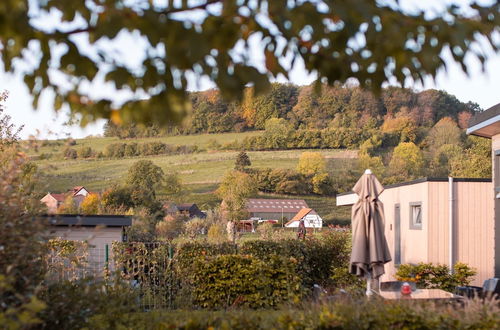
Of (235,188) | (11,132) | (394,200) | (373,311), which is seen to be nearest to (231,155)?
(235,188)

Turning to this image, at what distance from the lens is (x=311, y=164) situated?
66.9 meters

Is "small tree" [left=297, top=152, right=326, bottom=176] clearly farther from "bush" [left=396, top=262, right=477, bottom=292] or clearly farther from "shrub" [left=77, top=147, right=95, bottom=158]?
"bush" [left=396, top=262, right=477, bottom=292]

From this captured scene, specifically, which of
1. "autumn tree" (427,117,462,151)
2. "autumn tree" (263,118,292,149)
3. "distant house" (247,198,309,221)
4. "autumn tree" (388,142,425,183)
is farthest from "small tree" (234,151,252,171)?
"autumn tree" (427,117,462,151)

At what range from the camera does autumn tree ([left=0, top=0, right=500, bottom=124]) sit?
2.76 meters

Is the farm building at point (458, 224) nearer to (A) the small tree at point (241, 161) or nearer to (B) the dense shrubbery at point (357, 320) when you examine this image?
(B) the dense shrubbery at point (357, 320)

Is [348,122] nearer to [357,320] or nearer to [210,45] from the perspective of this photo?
[357,320]

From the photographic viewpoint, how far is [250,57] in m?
3.06

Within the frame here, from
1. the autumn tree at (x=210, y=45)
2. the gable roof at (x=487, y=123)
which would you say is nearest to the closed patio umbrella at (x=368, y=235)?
the gable roof at (x=487, y=123)

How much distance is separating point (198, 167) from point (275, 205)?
33.7 feet

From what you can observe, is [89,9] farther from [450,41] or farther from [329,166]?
[329,166]

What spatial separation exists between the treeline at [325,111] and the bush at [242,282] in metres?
59.1

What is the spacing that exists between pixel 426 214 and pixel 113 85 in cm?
1257

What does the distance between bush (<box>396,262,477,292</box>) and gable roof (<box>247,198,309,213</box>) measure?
49.9m

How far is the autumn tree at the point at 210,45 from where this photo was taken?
2.76 m
